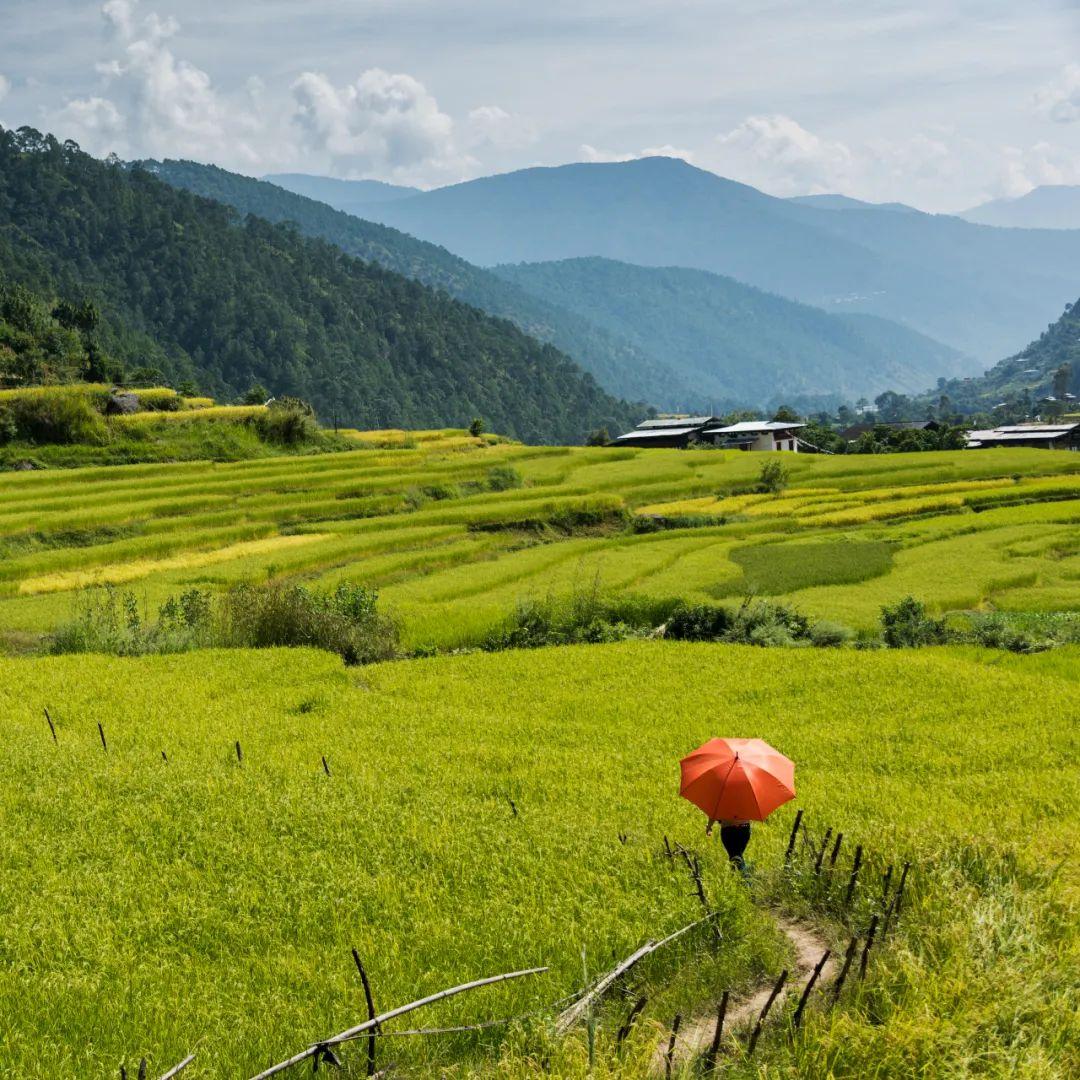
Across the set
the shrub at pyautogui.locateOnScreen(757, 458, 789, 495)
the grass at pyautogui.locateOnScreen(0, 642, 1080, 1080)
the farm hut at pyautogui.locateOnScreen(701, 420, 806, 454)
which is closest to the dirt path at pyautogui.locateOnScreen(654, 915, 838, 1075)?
the grass at pyautogui.locateOnScreen(0, 642, 1080, 1080)

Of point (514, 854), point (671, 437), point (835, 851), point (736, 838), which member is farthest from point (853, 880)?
point (671, 437)

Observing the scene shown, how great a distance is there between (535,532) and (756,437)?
52129 millimetres

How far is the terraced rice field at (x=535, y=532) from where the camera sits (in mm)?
31078

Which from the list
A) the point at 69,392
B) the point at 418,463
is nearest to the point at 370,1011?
the point at 418,463

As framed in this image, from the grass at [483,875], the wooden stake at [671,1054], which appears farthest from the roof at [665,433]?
the wooden stake at [671,1054]

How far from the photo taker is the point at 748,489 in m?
56.0

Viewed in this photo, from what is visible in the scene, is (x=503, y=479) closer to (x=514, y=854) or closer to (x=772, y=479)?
(x=772, y=479)

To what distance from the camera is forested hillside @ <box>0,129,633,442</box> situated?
5689 inches

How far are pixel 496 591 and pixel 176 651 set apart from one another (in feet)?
43.0

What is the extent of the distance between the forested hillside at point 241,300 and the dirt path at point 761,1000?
128 metres

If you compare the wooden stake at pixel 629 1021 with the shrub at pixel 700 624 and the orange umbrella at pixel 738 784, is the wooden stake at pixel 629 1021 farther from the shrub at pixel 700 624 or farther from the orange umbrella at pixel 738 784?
the shrub at pixel 700 624

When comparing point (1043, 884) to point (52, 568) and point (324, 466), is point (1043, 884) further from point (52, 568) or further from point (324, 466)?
point (324, 466)

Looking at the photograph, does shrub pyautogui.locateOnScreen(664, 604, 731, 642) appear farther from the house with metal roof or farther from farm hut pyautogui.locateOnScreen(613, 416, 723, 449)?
the house with metal roof

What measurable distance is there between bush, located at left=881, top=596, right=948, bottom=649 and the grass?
19.8ft
